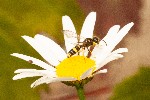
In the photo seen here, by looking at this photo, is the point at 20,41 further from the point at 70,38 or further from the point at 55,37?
the point at 70,38

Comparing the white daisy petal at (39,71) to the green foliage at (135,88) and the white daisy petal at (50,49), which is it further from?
the green foliage at (135,88)

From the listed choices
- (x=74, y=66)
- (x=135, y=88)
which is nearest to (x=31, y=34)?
(x=135, y=88)

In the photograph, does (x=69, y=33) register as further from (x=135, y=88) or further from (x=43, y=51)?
(x=135, y=88)

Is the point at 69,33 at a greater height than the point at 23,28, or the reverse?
the point at 23,28

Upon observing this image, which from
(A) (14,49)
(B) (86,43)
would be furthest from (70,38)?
(A) (14,49)

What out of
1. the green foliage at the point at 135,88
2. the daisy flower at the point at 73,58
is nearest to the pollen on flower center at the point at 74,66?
the daisy flower at the point at 73,58
